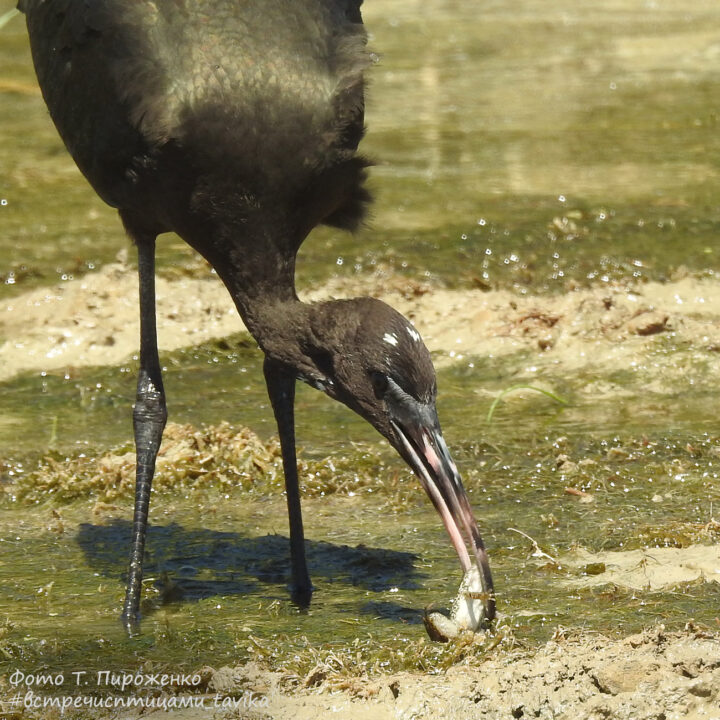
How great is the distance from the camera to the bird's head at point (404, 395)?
4.32 meters

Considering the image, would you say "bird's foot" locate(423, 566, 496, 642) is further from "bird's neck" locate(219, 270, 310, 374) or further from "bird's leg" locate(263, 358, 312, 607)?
"bird's neck" locate(219, 270, 310, 374)

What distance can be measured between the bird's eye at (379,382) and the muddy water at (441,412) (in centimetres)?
72

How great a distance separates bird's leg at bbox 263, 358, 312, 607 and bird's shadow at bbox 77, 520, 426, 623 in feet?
0.31

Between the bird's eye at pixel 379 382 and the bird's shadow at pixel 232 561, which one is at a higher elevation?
the bird's eye at pixel 379 382

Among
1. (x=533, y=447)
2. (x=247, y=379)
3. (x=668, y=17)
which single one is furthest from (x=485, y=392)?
(x=668, y=17)

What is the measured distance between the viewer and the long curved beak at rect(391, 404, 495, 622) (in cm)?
431

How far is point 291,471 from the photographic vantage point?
17.1ft

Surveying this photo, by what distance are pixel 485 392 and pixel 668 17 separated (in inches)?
328

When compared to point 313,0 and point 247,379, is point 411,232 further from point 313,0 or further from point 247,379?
point 313,0

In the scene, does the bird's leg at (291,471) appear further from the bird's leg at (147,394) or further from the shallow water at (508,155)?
the shallow water at (508,155)

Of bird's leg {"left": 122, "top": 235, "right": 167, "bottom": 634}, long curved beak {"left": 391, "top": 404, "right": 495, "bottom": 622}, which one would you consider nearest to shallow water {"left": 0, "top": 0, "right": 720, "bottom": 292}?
bird's leg {"left": 122, "top": 235, "right": 167, "bottom": 634}

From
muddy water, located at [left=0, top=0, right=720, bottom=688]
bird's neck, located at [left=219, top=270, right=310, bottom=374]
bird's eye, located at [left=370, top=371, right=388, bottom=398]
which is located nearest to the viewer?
bird's eye, located at [left=370, top=371, right=388, bottom=398]

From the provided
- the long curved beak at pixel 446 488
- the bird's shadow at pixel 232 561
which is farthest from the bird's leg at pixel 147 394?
the long curved beak at pixel 446 488

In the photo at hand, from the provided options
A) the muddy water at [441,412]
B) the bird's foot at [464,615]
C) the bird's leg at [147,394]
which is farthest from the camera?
the bird's leg at [147,394]
